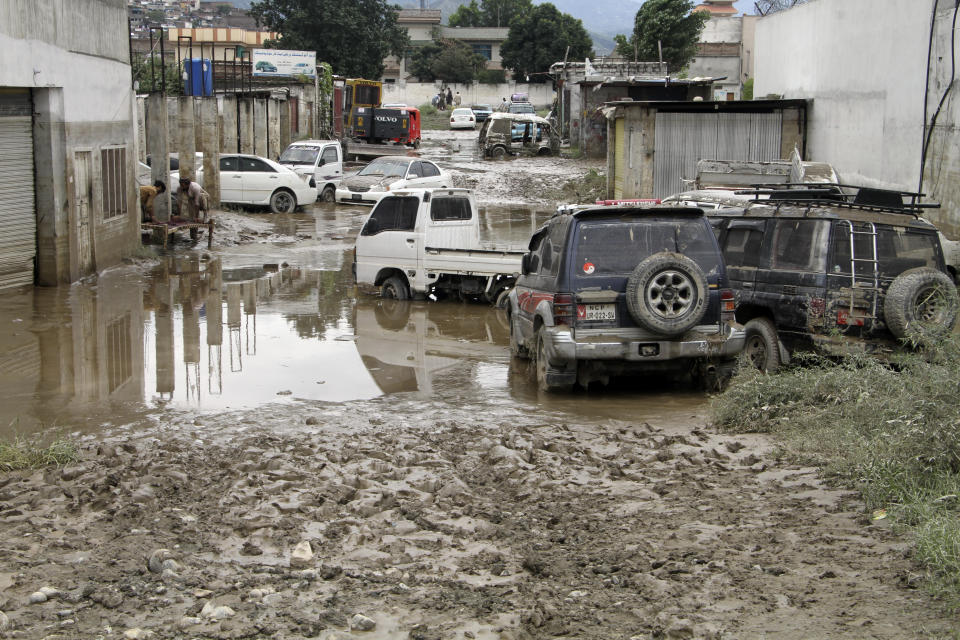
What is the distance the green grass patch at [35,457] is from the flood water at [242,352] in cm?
137

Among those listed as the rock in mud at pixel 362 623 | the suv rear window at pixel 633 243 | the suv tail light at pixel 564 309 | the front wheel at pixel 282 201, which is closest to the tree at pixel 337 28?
the front wheel at pixel 282 201

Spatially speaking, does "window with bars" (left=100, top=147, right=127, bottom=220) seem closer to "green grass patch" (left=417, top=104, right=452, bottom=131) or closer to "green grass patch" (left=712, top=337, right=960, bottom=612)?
"green grass patch" (left=712, top=337, right=960, bottom=612)

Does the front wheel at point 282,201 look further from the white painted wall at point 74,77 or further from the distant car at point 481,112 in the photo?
the distant car at point 481,112

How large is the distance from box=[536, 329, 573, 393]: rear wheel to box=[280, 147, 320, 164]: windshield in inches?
863

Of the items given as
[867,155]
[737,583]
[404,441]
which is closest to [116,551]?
[404,441]

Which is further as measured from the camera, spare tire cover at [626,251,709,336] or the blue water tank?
the blue water tank

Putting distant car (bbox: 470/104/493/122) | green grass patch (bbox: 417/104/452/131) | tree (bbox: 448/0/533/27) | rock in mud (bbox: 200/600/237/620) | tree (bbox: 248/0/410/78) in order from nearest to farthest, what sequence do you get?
rock in mud (bbox: 200/600/237/620), tree (bbox: 248/0/410/78), green grass patch (bbox: 417/104/452/131), distant car (bbox: 470/104/493/122), tree (bbox: 448/0/533/27)

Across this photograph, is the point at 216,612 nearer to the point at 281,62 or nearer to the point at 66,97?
the point at 66,97

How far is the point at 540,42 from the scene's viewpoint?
81375 mm

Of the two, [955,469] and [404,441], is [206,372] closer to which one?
[404,441]

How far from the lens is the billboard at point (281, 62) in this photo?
136ft

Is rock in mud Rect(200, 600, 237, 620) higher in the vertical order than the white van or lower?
lower

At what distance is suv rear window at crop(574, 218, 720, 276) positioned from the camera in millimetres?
9180

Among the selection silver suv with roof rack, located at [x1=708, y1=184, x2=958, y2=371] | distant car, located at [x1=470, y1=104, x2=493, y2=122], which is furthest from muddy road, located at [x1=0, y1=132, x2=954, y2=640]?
distant car, located at [x1=470, y1=104, x2=493, y2=122]
